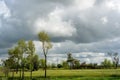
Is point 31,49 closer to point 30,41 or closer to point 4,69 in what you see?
point 30,41

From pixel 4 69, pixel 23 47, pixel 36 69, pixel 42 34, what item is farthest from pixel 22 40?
pixel 36 69

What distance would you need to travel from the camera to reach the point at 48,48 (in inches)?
4387

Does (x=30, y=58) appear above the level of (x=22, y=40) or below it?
below

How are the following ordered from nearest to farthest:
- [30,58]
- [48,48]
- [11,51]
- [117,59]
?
[48,48], [30,58], [11,51], [117,59]

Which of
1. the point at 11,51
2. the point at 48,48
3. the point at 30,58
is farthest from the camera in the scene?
the point at 11,51

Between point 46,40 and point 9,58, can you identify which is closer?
point 46,40

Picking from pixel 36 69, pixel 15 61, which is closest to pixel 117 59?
pixel 36 69

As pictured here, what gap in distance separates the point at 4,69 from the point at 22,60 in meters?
12.0

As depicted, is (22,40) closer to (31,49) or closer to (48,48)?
(31,49)

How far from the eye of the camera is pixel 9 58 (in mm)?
135625

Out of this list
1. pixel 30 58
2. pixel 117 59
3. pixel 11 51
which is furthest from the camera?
pixel 117 59

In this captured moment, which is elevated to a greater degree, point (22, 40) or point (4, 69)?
point (22, 40)

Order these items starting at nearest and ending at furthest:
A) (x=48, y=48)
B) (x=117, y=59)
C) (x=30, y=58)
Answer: (x=48, y=48)
(x=30, y=58)
(x=117, y=59)

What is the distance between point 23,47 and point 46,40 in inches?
498
